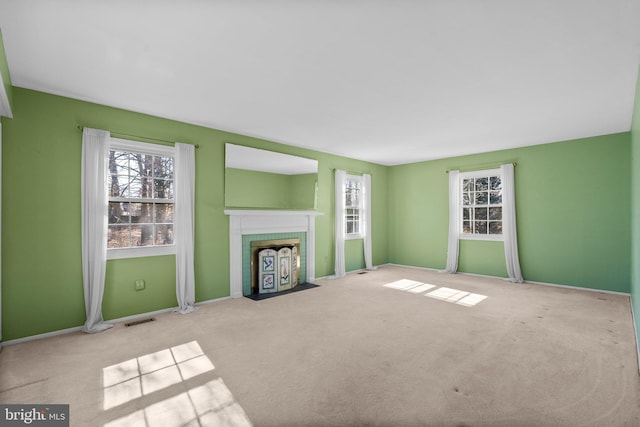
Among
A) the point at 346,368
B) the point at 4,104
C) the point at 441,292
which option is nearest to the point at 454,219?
the point at 441,292

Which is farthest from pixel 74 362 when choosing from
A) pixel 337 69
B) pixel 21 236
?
pixel 337 69

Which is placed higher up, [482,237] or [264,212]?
[264,212]

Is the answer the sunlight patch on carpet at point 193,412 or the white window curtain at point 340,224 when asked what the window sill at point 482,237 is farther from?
the sunlight patch on carpet at point 193,412

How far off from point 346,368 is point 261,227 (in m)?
2.97

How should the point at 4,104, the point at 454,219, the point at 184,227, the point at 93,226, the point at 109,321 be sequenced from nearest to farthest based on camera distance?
1. the point at 4,104
2. the point at 93,226
3. the point at 109,321
4. the point at 184,227
5. the point at 454,219

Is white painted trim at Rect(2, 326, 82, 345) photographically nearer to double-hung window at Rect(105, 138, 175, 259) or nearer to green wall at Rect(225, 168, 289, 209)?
double-hung window at Rect(105, 138, 175, 259)

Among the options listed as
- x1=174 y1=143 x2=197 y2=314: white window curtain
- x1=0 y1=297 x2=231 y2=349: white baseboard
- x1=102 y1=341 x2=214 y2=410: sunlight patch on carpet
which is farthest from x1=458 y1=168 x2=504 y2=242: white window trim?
x1=102 y1=341 x2=214 y2=410: sunlight patch on carpet

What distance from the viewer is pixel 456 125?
4312 mm

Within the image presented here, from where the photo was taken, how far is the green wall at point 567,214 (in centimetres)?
473

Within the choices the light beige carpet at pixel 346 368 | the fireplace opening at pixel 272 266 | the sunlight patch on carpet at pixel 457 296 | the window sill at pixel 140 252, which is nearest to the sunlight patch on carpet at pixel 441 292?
the sunlight patch on carpet at pixel 457 296

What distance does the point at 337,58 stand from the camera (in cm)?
249

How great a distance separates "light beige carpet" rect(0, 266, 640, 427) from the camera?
1914 millimetres

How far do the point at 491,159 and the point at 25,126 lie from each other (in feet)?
22.8

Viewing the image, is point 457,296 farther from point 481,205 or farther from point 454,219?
point 481,205
